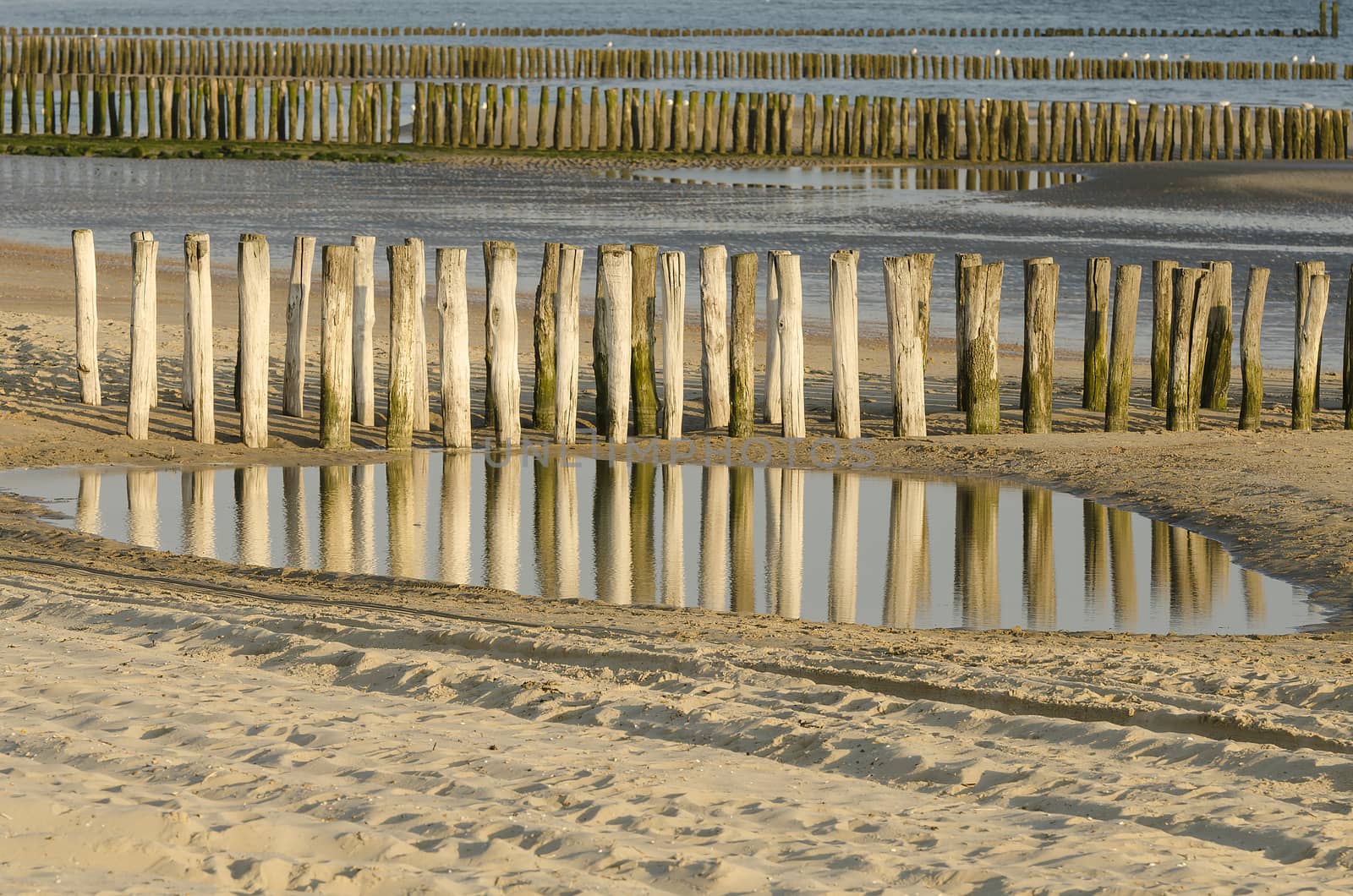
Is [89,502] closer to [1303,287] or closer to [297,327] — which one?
[297,327]

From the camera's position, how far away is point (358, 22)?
91688 millimetres

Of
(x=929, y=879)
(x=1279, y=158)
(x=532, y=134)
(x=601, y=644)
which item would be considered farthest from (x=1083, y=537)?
(x=532, y=134)

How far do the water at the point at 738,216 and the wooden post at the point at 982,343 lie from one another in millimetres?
4133

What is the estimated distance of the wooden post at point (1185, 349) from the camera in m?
11.4

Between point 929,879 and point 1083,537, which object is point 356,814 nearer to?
point 929,879

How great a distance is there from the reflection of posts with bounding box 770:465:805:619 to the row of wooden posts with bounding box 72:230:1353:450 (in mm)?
439

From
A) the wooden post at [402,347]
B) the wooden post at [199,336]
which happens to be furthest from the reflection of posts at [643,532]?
the wooden post at [199,336]

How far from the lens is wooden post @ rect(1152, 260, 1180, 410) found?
11664 mm

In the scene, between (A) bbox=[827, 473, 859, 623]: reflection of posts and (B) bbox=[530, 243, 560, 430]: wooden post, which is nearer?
(A) bbox=[827, 473, 859, 623]: reflection of posts

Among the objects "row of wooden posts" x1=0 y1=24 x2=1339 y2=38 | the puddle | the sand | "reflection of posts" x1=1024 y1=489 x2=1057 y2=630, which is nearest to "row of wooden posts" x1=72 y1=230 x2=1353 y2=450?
"reflection of posts" x1=1024 y1=489 x2=1057 y2=630

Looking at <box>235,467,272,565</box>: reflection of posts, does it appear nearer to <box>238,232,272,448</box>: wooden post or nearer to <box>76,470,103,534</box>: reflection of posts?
<box>238,232,272,448</box>: wooden post

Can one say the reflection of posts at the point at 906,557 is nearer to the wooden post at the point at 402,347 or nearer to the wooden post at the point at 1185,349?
the wooden post at the point at 1185,349

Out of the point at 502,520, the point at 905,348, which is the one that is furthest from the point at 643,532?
the point at 905,348

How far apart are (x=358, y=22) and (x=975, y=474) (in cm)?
8599
